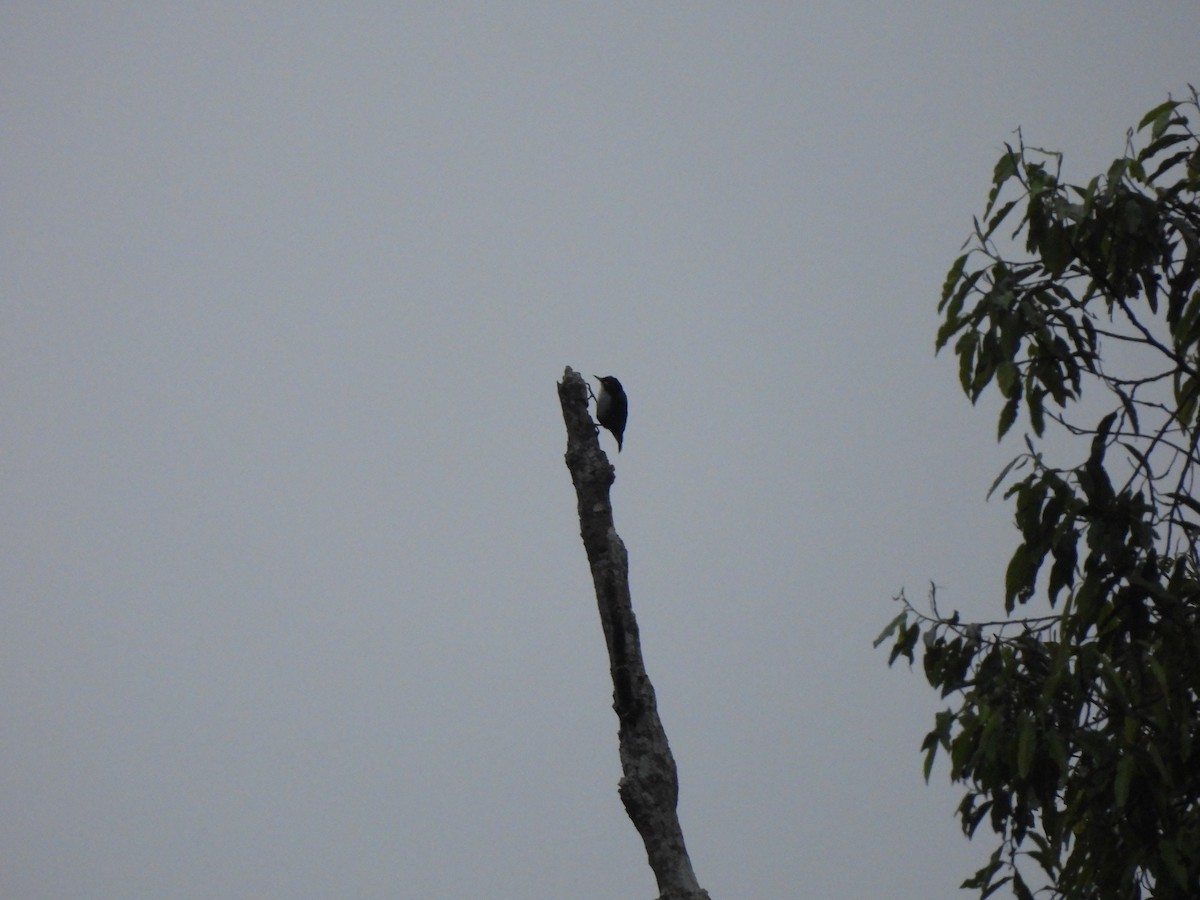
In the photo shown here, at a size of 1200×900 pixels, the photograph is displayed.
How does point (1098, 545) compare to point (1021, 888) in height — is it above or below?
above

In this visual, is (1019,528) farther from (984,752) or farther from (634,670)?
(634,670)

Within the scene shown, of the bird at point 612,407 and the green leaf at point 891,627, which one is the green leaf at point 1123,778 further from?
the bird at point 612,407

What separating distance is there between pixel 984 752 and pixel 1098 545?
0.74 meters

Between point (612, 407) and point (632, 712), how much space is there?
67.0 inches

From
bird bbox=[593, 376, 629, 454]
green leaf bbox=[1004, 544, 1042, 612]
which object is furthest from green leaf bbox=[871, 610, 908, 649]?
bird bbox=[593, 376, 629, 454]

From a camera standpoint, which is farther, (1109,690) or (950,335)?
(950,335)

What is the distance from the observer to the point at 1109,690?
3.48m

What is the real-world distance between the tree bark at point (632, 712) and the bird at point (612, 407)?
1.13 meters

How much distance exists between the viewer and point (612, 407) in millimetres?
4895

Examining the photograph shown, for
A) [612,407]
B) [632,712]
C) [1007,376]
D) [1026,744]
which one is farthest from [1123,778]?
[612,407]

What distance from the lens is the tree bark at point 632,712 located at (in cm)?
340

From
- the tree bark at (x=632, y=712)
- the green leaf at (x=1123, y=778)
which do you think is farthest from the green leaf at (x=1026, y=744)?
the tree bark at (x=632, y=712)

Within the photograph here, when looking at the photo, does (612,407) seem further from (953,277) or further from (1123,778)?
(1123,778)

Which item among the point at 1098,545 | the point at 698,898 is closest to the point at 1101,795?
the point at 1098,545
